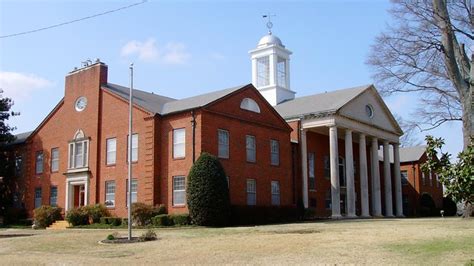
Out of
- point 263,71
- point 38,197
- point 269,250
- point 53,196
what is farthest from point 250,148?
point 263,71

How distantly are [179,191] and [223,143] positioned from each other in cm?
425

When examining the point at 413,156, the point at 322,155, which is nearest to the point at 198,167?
the point at 322,155

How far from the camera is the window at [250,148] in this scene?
3734 centimetres

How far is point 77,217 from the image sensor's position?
35250 millimetres

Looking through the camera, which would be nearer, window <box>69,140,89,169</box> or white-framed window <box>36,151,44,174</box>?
window <box>69,140,89,169</box>

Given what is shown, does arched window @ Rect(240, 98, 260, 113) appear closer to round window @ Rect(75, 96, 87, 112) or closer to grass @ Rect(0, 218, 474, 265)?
round window @ Rect(75, 96, 87, 112)

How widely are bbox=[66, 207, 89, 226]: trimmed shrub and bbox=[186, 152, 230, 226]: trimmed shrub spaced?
28.3 feet

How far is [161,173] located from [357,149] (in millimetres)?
25347

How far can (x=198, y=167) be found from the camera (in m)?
31.1

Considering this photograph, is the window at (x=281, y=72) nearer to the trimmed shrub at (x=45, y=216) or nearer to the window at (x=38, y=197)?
the window at (x=38, y=197)

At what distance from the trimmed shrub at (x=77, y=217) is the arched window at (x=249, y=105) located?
41.3ft

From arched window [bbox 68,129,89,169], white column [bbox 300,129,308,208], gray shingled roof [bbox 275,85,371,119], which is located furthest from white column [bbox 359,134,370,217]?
arched window [bbox 68,129,89,169]

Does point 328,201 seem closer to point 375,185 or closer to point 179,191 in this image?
point 375,185

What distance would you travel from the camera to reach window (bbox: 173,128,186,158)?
3431 centimetres
